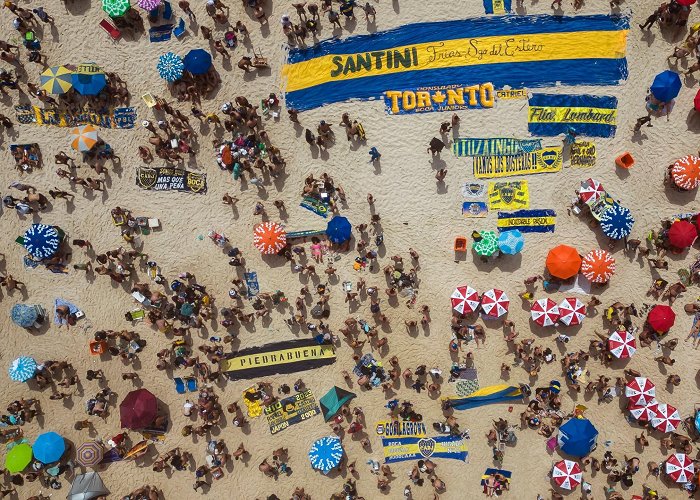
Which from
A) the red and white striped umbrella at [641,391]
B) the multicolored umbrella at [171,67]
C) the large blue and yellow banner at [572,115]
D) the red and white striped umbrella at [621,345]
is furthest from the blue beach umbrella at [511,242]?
the multicolored umbrella at [171,67]

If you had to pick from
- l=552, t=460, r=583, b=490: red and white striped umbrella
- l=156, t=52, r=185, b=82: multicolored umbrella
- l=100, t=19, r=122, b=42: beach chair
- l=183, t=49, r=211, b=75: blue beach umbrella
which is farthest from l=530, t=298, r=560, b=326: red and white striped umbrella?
l=100, t=19, r=122, b=42: beach chair

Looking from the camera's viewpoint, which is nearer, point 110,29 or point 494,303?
point 494,303

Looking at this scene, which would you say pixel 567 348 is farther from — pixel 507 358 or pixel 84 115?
pixel 84 115

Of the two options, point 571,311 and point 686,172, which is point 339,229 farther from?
point 686,172

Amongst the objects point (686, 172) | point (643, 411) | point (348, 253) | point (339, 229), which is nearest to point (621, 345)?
point (643, 411)

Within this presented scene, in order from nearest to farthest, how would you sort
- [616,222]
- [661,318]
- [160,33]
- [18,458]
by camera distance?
[616,222] → [661,318] → [18,458] → [160,33]

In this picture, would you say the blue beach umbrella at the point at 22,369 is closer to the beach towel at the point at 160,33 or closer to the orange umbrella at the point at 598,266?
the beach towel at the point at 160,33

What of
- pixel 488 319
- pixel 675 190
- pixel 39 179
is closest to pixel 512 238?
pixel 488 319
